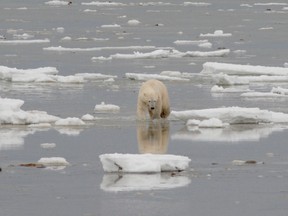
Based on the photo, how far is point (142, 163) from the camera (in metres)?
10.0

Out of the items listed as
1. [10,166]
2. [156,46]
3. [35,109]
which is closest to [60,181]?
[10,166]

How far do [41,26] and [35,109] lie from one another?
19722 mm

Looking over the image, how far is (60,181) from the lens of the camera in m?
9.78

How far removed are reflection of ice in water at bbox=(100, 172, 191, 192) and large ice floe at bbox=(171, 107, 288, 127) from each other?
351 cm

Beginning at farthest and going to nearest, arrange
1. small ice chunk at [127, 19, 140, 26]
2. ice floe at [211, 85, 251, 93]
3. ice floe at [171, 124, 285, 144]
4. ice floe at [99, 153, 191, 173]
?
small ice chunk at [127, 19, 140, 26]
ice floe at [211, 85, 251, 93]
ice floe at [171, 124, 285, 144]
ice floe at [99, 153, 191, 173]

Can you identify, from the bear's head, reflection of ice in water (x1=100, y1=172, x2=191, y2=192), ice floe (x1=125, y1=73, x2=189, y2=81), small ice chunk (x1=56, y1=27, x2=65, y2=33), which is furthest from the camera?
small ice chunk (x1=56, y1=27, x2=65, y2=33)

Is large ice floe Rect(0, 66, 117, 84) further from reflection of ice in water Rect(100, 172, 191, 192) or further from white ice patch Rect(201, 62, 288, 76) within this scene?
reflection of ice in water Rect(100, 172, 191, 192)

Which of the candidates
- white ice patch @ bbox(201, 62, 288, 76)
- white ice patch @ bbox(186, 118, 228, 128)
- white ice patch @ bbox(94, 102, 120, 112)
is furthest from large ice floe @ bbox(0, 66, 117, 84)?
white ice patch @ bbox(186, 118, 228, 128)

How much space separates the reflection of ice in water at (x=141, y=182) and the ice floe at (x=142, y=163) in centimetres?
7

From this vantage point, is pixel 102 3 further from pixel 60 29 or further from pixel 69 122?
pixel 69 122

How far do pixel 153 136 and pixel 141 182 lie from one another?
3065 mm

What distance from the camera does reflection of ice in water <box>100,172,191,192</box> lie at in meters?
9.45

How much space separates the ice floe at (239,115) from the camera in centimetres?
1344

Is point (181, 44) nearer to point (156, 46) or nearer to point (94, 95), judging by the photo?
point (156, 46)
